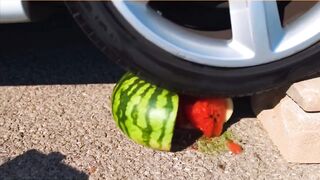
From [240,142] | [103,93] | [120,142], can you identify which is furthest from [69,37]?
[240,142]

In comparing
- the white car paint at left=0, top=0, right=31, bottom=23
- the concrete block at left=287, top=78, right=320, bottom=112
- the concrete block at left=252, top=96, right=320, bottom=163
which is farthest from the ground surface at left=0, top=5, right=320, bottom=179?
the white car paint at left=0, top=0, right=31, bottom=23

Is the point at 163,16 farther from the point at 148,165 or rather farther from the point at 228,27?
the point at 148,165

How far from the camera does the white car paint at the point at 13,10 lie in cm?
209

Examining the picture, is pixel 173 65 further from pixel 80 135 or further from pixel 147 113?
pixel 80 135

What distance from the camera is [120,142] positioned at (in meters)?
2.44

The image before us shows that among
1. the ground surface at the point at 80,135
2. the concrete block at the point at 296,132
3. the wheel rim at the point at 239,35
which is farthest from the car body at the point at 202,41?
the ground surface at the point at 80,135

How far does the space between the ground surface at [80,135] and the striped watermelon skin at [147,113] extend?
2.7 inches

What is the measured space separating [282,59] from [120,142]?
741mm

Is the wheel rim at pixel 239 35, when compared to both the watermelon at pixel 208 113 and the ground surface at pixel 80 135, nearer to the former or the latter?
the watermelon at pixel 208 113

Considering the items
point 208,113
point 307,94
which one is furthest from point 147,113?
point 307,94

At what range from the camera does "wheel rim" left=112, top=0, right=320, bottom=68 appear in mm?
2115

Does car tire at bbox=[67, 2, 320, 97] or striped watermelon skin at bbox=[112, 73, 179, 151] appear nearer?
car tire at bbox=[67, 2, 320, 97]

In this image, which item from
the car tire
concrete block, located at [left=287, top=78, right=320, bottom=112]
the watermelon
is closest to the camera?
the car tire

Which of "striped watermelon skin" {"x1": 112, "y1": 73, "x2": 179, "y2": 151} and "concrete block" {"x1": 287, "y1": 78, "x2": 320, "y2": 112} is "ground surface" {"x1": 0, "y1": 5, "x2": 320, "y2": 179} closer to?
"striped watermelon skin" {"x1": 112, "y1": 73, "x2": 179, "y2": 151}
